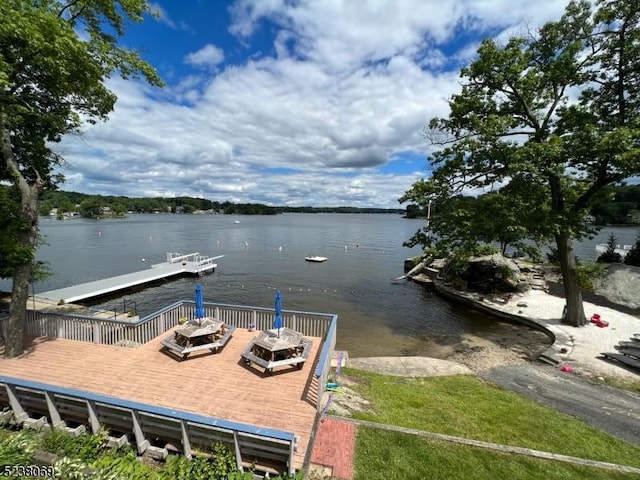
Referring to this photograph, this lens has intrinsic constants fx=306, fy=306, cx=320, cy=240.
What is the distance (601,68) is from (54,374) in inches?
856

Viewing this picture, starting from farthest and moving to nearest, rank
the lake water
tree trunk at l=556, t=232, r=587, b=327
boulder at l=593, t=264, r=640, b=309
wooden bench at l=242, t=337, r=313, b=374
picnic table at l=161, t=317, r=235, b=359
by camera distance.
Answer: boulder at l=593, t=264, r=640, b=309 < the lake water < tree trunk at l=556, t=232, r=587, b=327 < picnic table at l=161, t=317, r=235, b=359 < wooden bench at l=242, t=337, r=313, b=374

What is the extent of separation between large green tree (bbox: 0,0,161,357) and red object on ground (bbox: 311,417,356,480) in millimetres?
8274

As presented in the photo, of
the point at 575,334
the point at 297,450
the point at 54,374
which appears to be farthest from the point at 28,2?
the point at 575,334

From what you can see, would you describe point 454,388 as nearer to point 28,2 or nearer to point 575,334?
point 575,334

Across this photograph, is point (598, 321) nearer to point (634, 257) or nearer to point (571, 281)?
point (571, 281)

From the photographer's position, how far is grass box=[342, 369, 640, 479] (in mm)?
5246

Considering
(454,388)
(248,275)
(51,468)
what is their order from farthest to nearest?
(248,275)
(454,388)
(51,468)

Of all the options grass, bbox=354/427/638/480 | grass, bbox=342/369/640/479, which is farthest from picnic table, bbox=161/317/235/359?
grass, bbox=354/427/638/480

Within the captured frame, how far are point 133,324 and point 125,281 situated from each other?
18918 mm

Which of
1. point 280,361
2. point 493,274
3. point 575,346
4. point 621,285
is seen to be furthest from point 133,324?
point 621,285

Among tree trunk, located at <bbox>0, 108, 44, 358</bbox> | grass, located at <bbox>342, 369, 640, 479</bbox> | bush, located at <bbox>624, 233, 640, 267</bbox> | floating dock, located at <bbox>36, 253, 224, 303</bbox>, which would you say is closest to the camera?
grass, located at <bbox>342, 369, 640, 479</bbox>

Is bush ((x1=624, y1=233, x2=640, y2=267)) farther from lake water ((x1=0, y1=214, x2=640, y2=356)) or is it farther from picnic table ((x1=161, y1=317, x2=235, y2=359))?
picnic table ((x1=161, y1=317, x2=235, y2=359))

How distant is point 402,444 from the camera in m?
5.59

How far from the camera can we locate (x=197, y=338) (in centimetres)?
862
